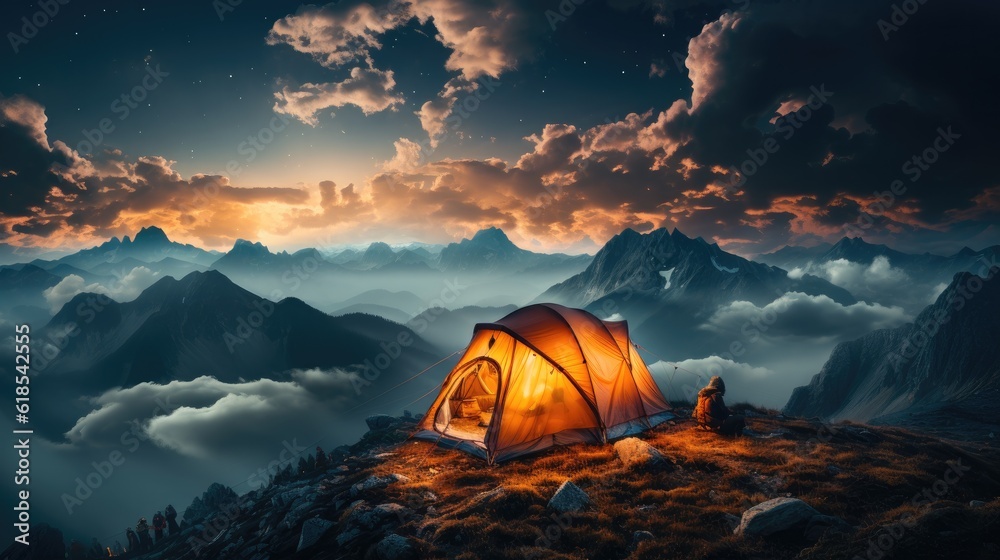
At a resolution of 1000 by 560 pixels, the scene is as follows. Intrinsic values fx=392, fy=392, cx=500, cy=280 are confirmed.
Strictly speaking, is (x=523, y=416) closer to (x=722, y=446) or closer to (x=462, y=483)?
(x=462, y=483)

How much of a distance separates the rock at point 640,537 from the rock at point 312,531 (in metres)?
8.60

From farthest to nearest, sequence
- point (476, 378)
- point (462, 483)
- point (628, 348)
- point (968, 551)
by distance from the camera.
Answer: point (476, 378)
point (628, 348)
point (462, 483)
point (968, 551)

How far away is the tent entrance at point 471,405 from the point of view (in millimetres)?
18391

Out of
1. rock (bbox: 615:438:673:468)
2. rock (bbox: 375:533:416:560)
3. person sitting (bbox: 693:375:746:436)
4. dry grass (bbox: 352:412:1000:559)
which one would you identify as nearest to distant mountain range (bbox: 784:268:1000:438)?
person sitting (bbox: 693:375:746:436)

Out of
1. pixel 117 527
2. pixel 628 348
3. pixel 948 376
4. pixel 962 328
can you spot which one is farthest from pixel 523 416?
pixel 117 527

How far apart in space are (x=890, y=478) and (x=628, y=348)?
10.7 metres

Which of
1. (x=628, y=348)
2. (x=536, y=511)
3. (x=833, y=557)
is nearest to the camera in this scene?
(x=833, y=557)

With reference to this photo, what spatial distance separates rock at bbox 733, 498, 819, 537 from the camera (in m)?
8.57

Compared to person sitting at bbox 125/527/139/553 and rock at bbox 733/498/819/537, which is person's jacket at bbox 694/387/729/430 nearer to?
rock at bbox 733/498/819/537

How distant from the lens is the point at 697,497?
11102mm

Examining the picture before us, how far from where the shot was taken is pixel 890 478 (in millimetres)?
11180

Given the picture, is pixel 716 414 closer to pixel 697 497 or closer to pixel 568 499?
pixel 697 497

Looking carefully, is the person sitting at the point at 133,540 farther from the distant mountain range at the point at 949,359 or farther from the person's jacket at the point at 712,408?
the distant mountain range at the point at 949,359

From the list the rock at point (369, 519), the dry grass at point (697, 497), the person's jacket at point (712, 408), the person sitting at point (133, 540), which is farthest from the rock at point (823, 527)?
the person sitting at point (133, 540)
